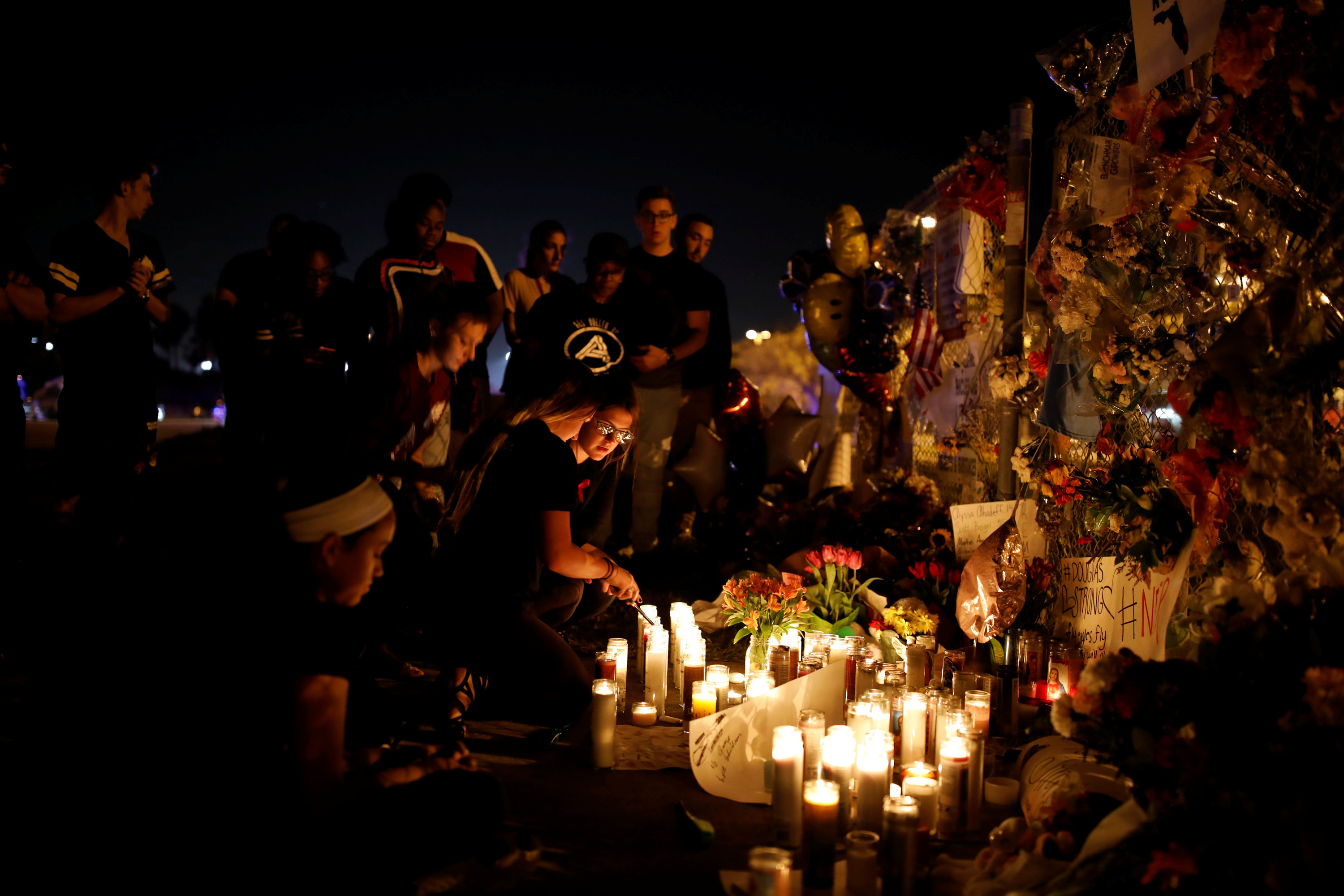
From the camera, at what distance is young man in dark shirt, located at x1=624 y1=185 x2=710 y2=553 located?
598cm

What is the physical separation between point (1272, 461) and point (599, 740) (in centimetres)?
218

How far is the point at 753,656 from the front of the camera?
3883 mm

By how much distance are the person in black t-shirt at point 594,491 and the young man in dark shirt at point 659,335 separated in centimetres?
172

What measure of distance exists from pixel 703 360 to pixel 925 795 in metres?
4.41

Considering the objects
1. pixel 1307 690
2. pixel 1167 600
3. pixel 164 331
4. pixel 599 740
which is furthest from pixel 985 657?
pixel 164 331

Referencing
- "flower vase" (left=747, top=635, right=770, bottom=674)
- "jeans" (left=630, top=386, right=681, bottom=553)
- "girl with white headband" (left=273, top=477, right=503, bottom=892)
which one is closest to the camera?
"girl with white headband" (left=273, top=477, right=503, bottom=892)

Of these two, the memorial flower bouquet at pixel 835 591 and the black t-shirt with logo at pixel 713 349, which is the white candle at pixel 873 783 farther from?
the black t-shirt with logo at pixel 713 349

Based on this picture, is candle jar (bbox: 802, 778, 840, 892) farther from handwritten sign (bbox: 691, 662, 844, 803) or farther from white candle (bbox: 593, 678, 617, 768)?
white candle (bbox: 593, 678, 617, 768)

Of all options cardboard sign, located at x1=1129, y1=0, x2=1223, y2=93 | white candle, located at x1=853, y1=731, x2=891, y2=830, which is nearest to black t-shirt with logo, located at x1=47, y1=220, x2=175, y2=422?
white candle, located at x1=853, y1=731, x2=891, y2=830

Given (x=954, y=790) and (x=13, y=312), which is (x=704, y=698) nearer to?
(x=954, y=790)

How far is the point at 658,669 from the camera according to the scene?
3717 mm

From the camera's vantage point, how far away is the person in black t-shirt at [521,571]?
3326 millimetres

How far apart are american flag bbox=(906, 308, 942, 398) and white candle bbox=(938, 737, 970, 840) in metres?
3.60

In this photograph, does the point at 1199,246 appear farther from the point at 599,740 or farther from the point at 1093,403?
the point at 599,740
